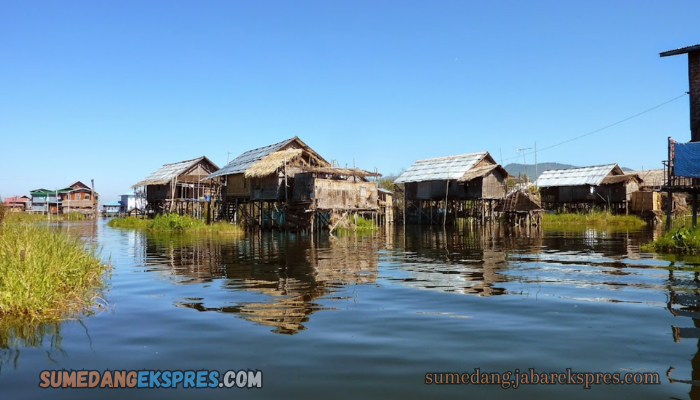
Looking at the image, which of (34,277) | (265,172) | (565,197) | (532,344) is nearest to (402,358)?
(532,344)

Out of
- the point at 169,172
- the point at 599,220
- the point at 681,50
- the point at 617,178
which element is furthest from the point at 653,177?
the point at 169,172

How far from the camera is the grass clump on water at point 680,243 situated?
46.0ft

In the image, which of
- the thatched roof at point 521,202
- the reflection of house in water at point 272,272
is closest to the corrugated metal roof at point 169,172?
the reflection of house in water at point 272,272

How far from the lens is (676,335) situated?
5.70m

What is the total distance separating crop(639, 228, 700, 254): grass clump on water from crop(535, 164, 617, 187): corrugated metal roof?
27.9m

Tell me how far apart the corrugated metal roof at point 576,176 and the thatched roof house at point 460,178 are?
8282 mm

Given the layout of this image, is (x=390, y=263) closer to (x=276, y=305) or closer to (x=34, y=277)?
(x=276, y=305)

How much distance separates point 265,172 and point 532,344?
2360 cm

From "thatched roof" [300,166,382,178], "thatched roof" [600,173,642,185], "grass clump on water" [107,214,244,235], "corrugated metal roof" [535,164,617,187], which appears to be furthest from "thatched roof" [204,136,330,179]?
"thatched roof" [600,173,642,185]

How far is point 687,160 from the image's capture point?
16750 millimetres

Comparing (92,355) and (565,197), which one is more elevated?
(565,197)

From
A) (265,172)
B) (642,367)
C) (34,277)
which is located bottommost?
(642,367)

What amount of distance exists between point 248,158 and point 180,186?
9680 millimetres

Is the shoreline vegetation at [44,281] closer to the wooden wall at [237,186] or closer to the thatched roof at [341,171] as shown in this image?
the thatched roof at [341,171]
